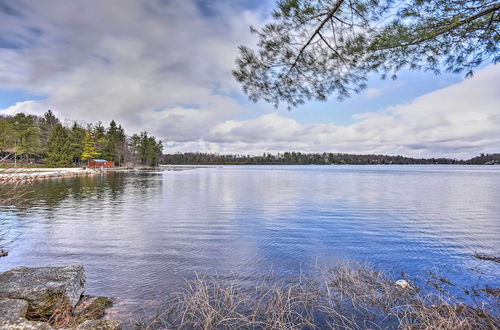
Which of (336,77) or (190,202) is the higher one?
(336,77)

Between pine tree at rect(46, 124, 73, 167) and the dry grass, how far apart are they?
2616 inches

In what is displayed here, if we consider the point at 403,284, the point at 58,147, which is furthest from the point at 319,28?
the point at 58,147

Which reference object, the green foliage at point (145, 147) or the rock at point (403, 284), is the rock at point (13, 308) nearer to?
the rock at point (403, 284)

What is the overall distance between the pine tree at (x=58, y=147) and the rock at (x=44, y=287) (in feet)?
213

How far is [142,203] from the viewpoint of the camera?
65.6 feet

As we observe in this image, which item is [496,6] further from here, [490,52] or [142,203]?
[142,203]

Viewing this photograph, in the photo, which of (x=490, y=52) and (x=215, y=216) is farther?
(x=215, y=216)

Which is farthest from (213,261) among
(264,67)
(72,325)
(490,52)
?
(490,52)

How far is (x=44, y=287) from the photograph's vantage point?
16.1ft

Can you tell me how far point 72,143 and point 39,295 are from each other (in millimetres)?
70451

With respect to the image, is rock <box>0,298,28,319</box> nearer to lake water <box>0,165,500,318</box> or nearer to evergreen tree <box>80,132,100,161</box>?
lake water <box>0,165,500,318</box>

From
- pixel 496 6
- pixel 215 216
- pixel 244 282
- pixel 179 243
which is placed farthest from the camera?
pixel 215 216

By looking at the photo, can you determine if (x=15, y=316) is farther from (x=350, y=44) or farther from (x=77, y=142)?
(x=77, y=142)

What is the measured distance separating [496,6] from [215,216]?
13888 millimetres
